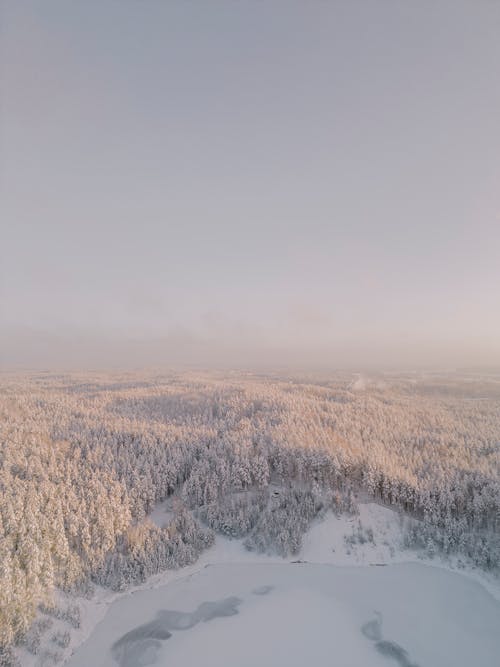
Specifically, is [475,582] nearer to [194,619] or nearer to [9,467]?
[194,619]

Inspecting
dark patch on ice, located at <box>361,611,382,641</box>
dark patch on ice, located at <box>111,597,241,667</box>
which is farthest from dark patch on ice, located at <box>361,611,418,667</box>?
dark patch on ice, located at <box>111,597,241,667</box>

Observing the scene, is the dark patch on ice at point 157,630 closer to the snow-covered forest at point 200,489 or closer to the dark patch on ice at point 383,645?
the snow-covered forest at point 200,489

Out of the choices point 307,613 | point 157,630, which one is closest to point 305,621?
point 307,613

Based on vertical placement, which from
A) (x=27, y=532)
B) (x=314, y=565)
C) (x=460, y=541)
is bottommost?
(x=314, y=565)

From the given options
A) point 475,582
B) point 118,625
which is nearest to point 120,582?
point 118,625

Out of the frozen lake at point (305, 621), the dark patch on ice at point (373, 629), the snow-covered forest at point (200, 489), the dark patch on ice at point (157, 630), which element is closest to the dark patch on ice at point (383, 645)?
the dark patch on ice at point (373, 629)

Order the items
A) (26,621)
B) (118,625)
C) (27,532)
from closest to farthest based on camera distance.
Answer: (26,621), (118,625), (27,532)
